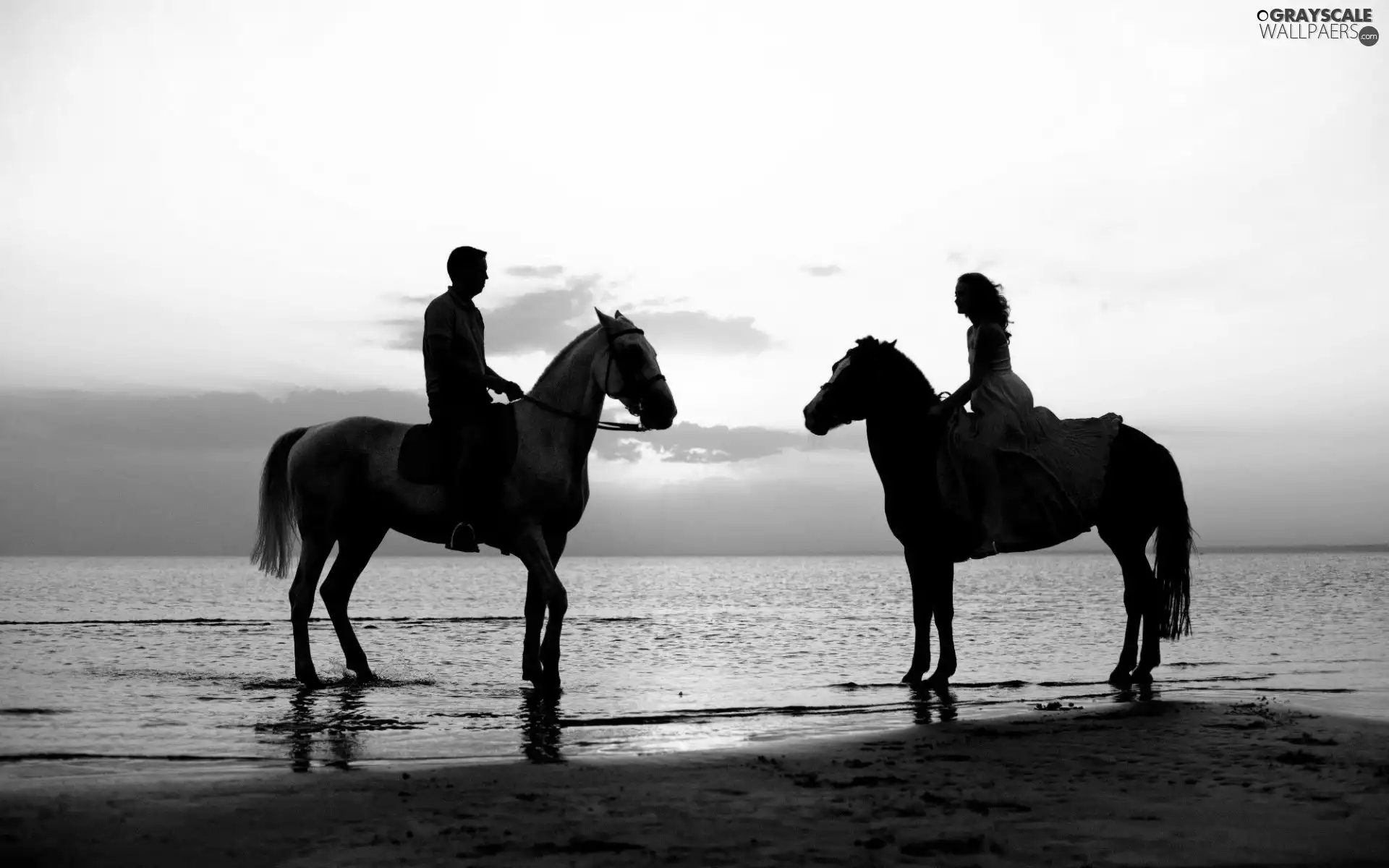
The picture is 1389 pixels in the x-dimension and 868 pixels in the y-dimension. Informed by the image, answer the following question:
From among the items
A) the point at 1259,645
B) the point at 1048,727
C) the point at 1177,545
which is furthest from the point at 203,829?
the point at 1259,645

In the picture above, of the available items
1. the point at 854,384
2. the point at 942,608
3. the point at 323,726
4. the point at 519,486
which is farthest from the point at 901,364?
the point at 323,726

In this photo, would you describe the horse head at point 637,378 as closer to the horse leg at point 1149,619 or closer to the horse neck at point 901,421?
the horse neck at point 901,421

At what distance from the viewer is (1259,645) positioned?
1475 cm

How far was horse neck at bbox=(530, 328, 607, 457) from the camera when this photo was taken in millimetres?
9078

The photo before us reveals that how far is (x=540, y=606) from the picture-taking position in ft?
29.7

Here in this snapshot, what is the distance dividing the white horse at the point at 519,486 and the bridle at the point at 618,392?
0.03 ft

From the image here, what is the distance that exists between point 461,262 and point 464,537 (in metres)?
2.39

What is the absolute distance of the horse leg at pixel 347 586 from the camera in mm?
10336

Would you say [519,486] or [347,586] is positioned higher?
[519,486]

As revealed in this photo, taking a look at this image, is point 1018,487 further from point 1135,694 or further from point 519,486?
point 519,486

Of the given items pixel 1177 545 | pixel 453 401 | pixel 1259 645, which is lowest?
pixel 1259 645

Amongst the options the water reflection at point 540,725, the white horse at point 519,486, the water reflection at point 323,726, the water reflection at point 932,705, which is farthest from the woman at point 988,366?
the water reflection at point 323,726

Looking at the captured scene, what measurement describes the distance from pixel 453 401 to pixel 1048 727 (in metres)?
5.35

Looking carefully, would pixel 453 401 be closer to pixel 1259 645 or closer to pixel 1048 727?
pixel 1048 727
